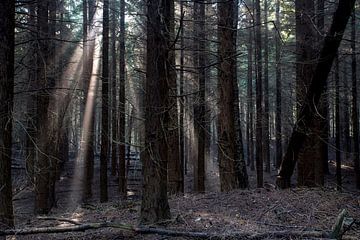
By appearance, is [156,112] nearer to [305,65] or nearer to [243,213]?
[243,213]

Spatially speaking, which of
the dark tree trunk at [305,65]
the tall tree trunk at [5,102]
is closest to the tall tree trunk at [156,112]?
the tall tree trunk at [5,102]

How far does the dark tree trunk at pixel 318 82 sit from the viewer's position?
770cm

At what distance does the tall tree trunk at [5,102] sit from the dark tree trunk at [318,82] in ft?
18.8

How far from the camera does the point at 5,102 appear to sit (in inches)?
256

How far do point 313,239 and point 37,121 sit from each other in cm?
1133

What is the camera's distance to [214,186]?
981 inches

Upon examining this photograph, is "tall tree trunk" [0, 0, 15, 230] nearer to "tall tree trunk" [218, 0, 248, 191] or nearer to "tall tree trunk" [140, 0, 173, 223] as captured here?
"tall tree trunk" [140, 0, 173, 223]

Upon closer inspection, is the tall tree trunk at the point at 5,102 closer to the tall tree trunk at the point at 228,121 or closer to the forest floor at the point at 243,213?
the forest floor at the point at 243,213

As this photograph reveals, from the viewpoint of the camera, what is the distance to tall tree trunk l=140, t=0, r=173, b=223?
230 inches

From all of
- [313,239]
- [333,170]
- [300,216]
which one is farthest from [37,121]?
[333,170]

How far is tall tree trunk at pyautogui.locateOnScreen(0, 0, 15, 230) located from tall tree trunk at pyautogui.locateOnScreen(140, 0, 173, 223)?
237 centimetres

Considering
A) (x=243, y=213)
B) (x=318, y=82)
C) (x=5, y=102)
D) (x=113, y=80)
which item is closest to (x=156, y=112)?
(x=243, y=213)

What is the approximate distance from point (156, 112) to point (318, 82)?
4155 mm

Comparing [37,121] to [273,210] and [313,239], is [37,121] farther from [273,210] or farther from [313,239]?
[313,239]
